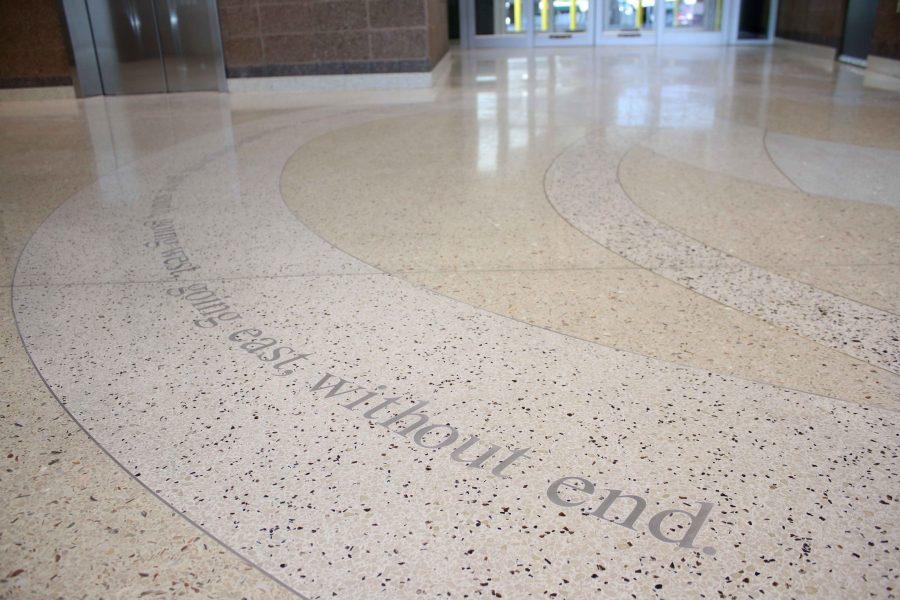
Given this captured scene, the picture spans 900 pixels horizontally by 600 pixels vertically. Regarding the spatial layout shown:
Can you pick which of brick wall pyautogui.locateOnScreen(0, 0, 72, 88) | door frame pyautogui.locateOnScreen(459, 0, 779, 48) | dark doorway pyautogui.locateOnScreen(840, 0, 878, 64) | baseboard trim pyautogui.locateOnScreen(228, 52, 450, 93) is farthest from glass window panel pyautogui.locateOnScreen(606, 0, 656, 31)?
brick wall pyautogui.locateOnScreen(0, 0, 72, 88)

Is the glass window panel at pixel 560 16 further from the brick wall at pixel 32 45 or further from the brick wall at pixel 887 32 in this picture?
the brick wall at pixel 32 45

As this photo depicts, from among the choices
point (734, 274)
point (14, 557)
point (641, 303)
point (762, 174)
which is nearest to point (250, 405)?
point (14, 557)

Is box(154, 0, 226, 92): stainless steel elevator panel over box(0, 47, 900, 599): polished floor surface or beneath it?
over

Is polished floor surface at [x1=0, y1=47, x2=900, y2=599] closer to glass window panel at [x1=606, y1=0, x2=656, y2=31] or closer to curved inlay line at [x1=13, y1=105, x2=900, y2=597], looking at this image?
curved inlay line at [x1=13, y1=105, x2=900, y2=597]

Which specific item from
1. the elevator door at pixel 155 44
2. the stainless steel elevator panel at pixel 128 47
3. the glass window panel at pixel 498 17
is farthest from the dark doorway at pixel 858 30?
the stainless steel elevator panel at pixel 128 47

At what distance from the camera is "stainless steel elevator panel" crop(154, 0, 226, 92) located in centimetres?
1038

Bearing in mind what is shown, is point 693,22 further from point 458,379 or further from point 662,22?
point 458,379

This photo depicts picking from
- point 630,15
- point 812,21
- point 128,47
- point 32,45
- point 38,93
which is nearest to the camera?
point 32,45

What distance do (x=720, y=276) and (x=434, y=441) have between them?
174cm

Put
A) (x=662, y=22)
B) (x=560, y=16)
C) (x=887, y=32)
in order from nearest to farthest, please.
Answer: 1. (x=887, y=32)
2. (x=662, y=22)
3. (x=560, y=16)

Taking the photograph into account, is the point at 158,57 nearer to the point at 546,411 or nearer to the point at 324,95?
the point at 324,95

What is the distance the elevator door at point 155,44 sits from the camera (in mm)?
10359

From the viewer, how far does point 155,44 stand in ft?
34.6

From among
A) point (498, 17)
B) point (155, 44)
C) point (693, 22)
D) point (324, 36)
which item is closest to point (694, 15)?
point (693, 22)
